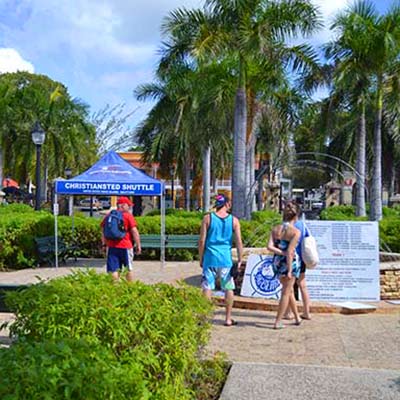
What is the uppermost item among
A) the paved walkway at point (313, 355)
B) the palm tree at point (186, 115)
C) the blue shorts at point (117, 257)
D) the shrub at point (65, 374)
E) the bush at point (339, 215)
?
the palm tree at point (186, 115)

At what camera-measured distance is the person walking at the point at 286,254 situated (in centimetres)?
725

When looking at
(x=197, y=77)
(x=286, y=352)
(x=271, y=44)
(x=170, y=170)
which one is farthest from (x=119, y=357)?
(x=170, y=170)

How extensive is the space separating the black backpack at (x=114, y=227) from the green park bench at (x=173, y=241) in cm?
572

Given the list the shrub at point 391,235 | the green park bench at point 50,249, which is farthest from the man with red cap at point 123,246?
the shrub at point 391,235

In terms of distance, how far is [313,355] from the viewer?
20.3ft

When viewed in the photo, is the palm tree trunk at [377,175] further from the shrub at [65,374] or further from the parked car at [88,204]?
the parked car at [88,204]

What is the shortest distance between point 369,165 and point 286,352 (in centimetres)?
3531

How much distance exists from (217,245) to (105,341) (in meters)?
3.81

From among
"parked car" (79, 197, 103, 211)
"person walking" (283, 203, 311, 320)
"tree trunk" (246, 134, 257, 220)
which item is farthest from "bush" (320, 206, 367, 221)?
"parked car" (79, 197, 103, 211)

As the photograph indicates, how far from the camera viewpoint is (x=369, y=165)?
39812 mm

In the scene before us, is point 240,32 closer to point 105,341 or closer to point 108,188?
point 108,188

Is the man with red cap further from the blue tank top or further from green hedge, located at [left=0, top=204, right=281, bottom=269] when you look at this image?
green hedge, located at [left=0, top=204, right=281, bottom=269]

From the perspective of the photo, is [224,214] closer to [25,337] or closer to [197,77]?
[25,337]

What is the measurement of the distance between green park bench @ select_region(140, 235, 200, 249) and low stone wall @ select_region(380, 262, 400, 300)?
6.31 meters
